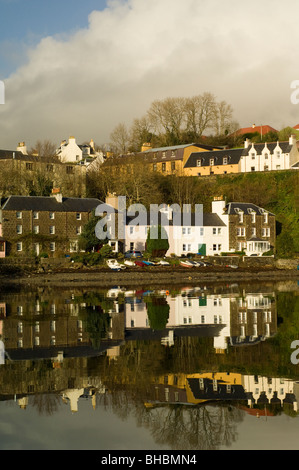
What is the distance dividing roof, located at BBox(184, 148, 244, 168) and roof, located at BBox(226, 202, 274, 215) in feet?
50.3

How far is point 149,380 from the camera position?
16.9 m

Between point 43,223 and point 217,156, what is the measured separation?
1312 inches

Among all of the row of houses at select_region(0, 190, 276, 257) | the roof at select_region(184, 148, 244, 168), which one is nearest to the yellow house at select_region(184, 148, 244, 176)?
the roof at select_region(184, 148, 244, 168)

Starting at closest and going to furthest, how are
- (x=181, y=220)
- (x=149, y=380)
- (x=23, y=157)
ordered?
(x=149, y=380) < (x=181, y=220) < (x=23, y=157)

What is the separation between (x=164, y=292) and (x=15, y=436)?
32.4 metres

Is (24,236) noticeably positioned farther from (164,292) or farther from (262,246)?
(262,246)

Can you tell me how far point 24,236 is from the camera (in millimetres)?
59500

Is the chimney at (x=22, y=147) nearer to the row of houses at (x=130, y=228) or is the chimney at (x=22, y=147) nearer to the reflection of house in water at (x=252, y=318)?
the row of houses at (x=130, y=228)

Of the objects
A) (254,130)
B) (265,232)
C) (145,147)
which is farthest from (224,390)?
(254,130)

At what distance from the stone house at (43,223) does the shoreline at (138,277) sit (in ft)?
19.5

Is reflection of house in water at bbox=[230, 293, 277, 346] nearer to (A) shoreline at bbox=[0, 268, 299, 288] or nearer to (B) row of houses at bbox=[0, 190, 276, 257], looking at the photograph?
(A) shoreline at bbox=[0, 268, 299, 288]

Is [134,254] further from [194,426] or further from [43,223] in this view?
[194,426]

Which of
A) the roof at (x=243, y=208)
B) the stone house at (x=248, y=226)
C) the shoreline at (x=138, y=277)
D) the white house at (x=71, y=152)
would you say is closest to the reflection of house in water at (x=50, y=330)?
the shoreline at (x=138, y=277)
